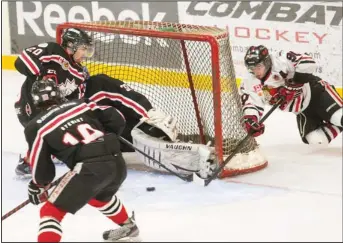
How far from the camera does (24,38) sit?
243 inches

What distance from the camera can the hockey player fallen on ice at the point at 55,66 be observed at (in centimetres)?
382

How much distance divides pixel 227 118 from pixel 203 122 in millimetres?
224

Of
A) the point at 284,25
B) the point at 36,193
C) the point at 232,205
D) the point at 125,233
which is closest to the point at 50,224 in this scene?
the point at 36,193

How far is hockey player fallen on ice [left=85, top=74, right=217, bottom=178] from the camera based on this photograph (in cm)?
382

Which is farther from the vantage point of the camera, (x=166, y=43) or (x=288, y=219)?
(x=166, y=43)

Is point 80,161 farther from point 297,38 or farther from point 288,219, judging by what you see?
point 297,38

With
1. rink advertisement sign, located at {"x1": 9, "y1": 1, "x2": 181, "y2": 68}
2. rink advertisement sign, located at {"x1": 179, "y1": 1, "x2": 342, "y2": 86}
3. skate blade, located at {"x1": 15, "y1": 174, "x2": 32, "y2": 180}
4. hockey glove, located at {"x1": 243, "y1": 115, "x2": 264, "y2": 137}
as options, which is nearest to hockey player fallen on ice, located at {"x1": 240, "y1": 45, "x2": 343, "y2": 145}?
hockey glove, located at {"x1": 243, "y1": 115, "x2": 264, "y2": 137}

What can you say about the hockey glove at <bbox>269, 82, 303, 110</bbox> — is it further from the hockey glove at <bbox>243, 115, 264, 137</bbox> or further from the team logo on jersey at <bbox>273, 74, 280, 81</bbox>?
the hockey glove at <bbox>243, 115, 264, 137</bbox>

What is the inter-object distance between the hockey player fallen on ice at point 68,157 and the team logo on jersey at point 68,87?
97 cm

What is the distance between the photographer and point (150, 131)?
398 centimetres

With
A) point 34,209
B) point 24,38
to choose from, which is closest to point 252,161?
point 34,209

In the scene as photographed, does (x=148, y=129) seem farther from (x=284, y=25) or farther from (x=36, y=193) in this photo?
(x=284, y=25)

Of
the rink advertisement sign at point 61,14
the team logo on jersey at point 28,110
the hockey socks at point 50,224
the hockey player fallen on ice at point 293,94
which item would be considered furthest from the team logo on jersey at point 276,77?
the rink advertisement sign at point 61,14

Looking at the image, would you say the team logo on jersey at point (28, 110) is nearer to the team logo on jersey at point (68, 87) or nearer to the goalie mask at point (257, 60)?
the team logo on jersey at point (68, 87)
